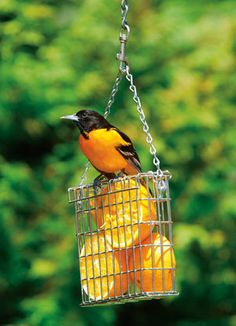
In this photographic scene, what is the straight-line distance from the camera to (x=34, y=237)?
835 cm

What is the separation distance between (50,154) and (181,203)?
1.33 meters

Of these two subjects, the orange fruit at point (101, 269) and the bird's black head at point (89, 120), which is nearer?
the orange fruit at point (101, 269)

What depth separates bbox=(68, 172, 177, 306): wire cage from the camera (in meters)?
4.68

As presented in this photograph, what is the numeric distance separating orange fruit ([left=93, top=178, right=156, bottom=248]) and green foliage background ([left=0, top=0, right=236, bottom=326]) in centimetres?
323

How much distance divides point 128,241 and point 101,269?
0.25 m

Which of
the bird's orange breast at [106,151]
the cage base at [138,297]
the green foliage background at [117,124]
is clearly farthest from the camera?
the green foliage background at [117,124]

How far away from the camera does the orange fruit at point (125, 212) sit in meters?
4.72

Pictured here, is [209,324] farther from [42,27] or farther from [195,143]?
[42,27]

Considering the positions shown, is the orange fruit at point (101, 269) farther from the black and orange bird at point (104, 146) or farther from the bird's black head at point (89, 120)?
the bird's black head at point (89, 120)

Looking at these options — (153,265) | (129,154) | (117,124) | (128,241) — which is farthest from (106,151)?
(117,124)

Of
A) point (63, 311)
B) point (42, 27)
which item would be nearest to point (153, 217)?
point (63, 311)

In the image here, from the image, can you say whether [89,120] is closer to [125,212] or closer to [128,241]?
[125,212]

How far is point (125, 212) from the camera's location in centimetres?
484

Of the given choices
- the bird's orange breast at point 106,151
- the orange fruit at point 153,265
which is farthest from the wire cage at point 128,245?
the bird's orange breast at point 106,151
